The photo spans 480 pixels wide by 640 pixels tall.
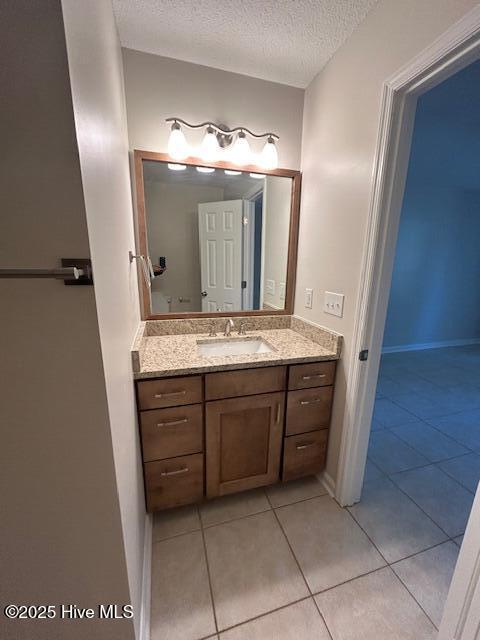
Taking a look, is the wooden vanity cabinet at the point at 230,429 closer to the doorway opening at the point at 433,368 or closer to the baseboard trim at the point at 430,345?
the doorway opening at the point at 433,368

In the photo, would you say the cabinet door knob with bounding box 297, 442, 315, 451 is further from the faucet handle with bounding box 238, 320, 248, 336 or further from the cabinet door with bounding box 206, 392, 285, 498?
the faucet handle with bounding box 238, 320, 248, 336

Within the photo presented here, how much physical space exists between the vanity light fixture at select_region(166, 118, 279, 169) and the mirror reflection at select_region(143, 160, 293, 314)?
0.28 feet

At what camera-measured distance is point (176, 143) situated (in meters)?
1.37

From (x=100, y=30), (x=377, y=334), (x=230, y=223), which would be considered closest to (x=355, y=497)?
(x=377, y=334)

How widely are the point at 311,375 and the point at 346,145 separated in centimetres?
117

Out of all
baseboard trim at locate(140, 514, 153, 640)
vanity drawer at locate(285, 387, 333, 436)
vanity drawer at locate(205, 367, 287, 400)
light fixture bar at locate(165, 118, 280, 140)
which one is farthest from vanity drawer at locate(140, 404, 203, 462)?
light fixture bar at locate(165, 118, 280, 140)

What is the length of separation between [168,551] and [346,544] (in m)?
0.86

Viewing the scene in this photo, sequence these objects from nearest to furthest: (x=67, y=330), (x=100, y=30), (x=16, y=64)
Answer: (x=16, y=64)
(x=67, y=330)
(x=100, y=30)

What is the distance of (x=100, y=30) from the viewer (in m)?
0.78

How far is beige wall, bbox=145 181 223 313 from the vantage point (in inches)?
59.4

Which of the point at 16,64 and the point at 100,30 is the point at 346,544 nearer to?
the point at 16,64

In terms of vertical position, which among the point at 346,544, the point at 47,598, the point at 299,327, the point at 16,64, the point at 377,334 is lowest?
the point at 346,544

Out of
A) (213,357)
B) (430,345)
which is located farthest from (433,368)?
(213,357)

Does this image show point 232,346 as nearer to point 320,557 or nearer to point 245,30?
point 320,557
